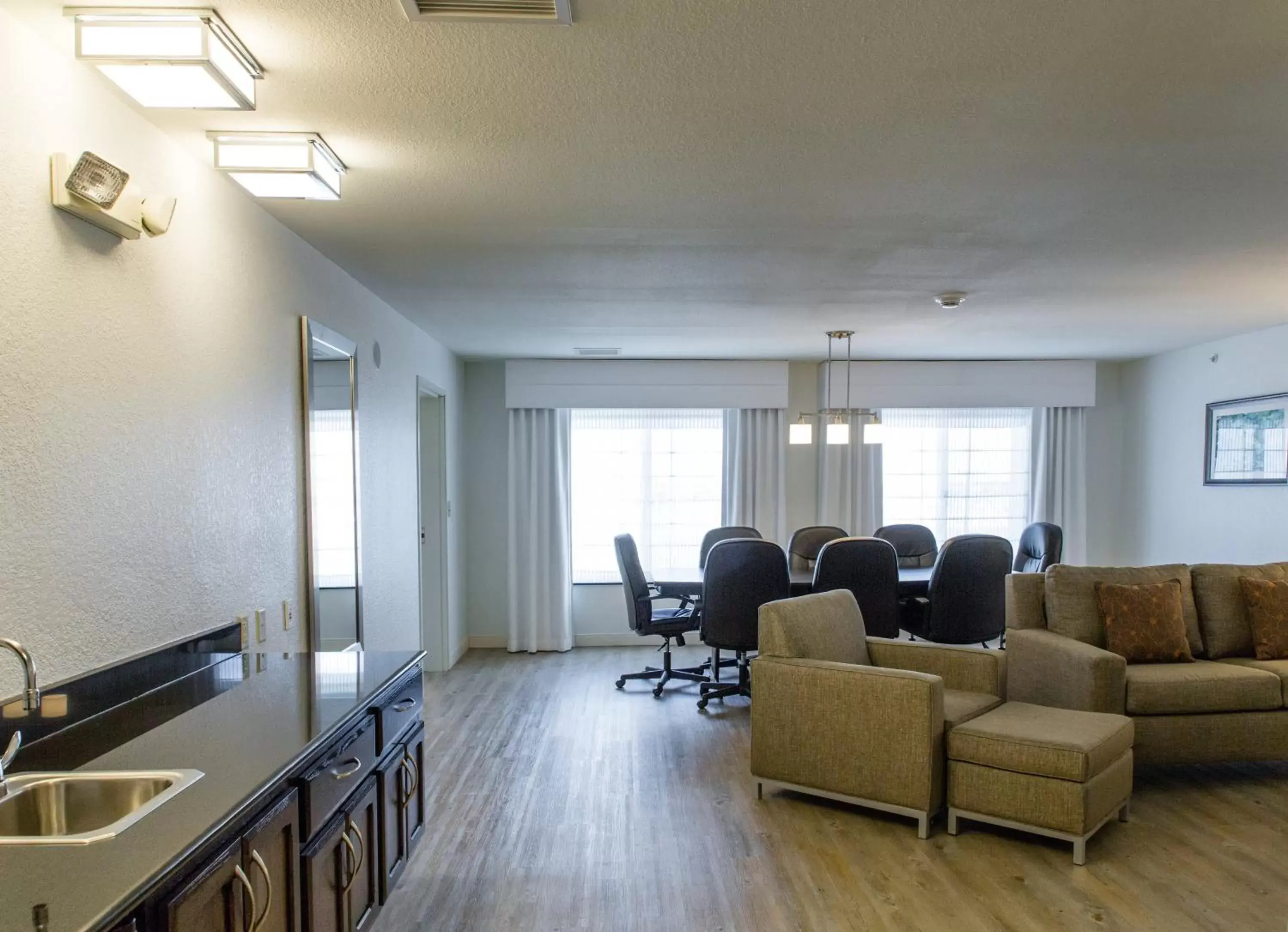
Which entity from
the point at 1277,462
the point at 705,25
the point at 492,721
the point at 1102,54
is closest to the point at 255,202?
the point at 705,25

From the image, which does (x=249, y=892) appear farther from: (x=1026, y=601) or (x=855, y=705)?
(x=1026, y=601)

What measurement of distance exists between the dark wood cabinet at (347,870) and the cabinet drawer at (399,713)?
14 cm

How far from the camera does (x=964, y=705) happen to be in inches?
142

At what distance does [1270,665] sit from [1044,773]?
1702mm

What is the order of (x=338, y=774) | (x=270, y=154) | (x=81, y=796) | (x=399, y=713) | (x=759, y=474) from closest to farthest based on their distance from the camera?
(x=81, y=796)
(x=338, y=774)
(x=270, y=154)
(x=399, y=713)
(x=759, y=474)

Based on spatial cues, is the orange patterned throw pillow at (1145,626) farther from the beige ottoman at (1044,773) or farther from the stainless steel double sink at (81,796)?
the stainless steel double sink at (81,796)

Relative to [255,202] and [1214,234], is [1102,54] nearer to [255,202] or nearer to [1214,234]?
[1214,234]

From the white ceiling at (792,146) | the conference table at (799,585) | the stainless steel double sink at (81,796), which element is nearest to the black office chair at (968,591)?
the conference table at (799,585)

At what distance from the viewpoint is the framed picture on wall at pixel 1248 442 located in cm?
553

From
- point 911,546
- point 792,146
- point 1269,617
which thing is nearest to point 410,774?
point 792,146

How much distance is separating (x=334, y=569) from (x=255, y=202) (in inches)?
59.5

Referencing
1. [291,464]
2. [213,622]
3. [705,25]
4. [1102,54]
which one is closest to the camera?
[705,25]

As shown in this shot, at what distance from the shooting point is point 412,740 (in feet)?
8.83

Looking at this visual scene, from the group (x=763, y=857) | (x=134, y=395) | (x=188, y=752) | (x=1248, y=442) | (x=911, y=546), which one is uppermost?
(x=134, y=395)
